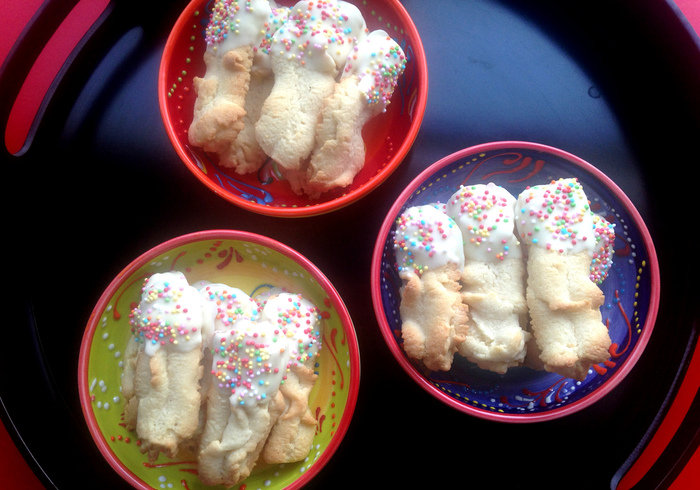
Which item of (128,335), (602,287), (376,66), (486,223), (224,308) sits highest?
(376,66)

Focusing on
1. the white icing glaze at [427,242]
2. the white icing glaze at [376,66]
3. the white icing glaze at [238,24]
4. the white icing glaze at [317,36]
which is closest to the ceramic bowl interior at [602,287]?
the white icing glaze at [427,242]

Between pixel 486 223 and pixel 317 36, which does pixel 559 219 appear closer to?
pixel 486 223

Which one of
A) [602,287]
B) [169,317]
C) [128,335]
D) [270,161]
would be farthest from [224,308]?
[602,287]

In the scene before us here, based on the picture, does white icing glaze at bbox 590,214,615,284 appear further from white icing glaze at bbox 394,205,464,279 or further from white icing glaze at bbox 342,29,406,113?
white icing glaze at bbox 342,29,406,113

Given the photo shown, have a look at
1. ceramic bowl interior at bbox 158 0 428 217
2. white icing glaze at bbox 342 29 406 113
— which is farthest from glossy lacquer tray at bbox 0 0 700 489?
white icing glaze at bbox 342 29 406 113

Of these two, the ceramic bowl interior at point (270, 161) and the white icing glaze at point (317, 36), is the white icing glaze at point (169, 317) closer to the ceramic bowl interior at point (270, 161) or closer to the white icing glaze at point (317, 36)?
the ceramic bowl interior at point (270, 161)

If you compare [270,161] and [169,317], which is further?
[270,161]

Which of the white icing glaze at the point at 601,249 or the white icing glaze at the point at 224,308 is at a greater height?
the white icing glaze at the point at 601,249
